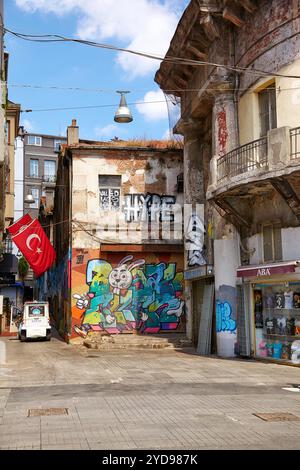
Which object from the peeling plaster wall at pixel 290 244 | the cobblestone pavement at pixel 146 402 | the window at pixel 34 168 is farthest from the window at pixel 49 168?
the peeling plaster wall at pixel 290 244

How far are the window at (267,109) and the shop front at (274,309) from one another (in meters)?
4.30

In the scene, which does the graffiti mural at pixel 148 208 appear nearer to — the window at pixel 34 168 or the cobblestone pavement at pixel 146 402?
the cobblestone pavement at pixel 146 402

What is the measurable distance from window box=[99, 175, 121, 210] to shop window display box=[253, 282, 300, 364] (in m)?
9.64

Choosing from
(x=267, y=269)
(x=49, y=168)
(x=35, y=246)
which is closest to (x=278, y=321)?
(x=267, y=269)

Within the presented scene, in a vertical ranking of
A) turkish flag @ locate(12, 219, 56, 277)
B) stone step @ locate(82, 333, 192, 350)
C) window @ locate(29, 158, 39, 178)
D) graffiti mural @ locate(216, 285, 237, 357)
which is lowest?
stone step @ locate(82, 333, 192, 350)

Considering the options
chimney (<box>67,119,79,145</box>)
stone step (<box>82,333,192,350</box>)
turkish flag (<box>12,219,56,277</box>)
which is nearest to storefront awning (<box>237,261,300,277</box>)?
stone step (<box>82,333,192,350</box>)

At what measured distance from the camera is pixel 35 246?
26500 millimetres

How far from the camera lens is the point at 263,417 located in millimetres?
8953

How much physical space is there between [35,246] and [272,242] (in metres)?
13.0

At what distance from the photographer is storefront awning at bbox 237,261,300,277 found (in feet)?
50.8

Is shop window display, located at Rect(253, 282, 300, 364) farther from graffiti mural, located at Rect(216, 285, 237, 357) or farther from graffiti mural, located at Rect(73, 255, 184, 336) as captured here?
graffiti mural, located at Rect(73, 255, 184, 336)

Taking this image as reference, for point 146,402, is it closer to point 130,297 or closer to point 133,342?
point 133,342

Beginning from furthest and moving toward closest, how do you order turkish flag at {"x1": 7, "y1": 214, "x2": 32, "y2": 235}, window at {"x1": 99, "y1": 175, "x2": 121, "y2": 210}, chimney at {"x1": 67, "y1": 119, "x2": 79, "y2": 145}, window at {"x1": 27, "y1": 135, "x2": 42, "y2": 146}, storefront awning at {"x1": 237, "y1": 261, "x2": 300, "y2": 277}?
window at {"x1": 27, "y1": 135, "x2": 42, "y2": 146}
chimney at {"x1": 67, "y1": 119, "x2": 79, "y2": 145}
turkish flag at {"x1": 7, "y1": 214, "x2": 32, "y2": 235}
window at {"x1": 99, "y1": 175, "x2": 121, "y2": 210}
storefront awning at {"x1": 237, "y1": 261, "x2": 300, "y2": 277}

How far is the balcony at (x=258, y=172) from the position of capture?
14943mm
